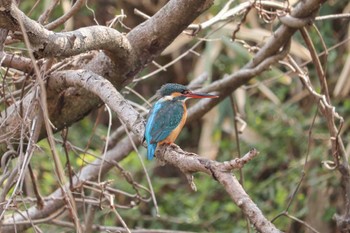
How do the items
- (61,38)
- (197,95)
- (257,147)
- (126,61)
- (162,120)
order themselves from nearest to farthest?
(61,38) < (126,61) < (162,120) < (197,95) < (257,147)

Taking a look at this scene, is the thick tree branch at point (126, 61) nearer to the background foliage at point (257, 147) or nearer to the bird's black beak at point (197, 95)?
the bird's black beak at point (197, 95)

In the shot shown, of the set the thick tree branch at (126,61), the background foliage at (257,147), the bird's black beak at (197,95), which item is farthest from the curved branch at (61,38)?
the background foliage at (257,147)

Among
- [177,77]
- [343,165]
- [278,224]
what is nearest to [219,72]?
[177,77]

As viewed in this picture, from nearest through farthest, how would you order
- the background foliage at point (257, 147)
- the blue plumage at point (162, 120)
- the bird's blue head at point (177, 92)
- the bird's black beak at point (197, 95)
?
the blue plumage at point (162, 120) → the bird's black beak at point (197, 95) → the bird's blue head at point (177, 92) → the background foliage at point (257, 147)

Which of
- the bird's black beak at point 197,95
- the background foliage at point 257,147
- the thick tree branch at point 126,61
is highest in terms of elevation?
the thick tree branch at point 126,61

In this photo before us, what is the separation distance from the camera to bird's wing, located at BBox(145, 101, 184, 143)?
2.86m

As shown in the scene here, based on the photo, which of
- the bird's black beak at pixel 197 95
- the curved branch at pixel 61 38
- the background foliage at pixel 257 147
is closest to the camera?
the curved branch at pixel 61 38

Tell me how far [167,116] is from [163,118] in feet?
0.11

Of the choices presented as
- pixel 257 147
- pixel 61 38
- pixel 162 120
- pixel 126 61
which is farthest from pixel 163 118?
pixel 257 147

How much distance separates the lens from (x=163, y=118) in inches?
122

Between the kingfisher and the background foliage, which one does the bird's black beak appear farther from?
the background foliage

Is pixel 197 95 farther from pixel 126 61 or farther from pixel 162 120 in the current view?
pixel 126 61

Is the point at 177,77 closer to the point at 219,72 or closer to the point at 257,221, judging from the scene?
the point at 219,72

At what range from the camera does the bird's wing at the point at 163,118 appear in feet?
9.39
